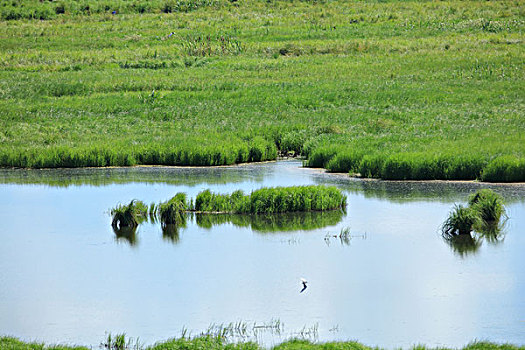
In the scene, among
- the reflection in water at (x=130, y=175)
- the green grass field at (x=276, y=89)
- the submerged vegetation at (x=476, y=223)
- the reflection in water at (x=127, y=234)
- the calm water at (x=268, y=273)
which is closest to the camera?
the calm water at (x=268, y=273)

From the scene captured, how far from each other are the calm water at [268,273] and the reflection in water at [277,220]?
5cm

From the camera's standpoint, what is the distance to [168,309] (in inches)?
490

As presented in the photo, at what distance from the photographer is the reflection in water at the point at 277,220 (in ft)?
60.6

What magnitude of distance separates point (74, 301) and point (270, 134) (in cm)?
1741

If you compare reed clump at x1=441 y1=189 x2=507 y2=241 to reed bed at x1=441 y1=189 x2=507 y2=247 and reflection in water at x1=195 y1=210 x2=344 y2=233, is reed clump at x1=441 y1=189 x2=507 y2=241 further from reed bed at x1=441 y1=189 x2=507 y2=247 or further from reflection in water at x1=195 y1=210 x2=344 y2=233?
reflection in water at x1=195 y1=210 x2=344 y2=233

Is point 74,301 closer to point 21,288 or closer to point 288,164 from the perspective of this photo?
point 21,288

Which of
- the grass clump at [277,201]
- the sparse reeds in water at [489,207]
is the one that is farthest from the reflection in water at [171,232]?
the sparse reeds in water at [489,207]

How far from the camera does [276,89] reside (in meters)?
36.7

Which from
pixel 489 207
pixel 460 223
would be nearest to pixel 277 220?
pixel 460 223

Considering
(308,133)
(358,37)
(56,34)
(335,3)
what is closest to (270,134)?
(308,133)

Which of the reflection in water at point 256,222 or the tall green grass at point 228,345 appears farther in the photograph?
the reflection in water at point 256,222

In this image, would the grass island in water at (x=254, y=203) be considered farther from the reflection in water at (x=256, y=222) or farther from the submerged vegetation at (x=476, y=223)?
the submerged vegetation at (x=476, y=223)

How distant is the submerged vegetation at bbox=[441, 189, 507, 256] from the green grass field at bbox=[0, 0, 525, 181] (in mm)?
4388

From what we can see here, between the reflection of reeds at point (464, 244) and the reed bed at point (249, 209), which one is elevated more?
the reed bed at point (249, 209)
